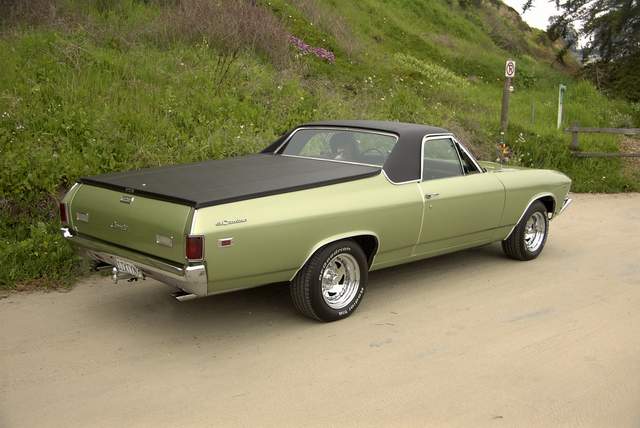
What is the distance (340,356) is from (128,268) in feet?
5.01

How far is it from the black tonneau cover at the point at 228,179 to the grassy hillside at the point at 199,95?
1.44 metres

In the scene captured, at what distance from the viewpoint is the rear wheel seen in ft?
22.2

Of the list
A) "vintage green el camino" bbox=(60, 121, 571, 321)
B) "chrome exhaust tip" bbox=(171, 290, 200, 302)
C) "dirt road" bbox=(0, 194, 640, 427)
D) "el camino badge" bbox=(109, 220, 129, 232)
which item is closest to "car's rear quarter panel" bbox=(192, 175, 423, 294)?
"vintage green el camino" bbox=(60, 121, 571, 321)

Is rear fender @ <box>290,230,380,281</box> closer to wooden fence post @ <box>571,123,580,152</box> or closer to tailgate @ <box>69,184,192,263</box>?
tailgate @ <box>69,184,192,263</box>

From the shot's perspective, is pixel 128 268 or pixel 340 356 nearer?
pixel 340 356

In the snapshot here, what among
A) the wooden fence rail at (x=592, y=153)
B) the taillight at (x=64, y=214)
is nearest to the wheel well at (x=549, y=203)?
the taillight at (x=64, y=214)

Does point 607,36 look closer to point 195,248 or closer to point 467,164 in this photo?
point 467,164

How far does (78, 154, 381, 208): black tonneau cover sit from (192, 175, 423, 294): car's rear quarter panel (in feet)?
0.22

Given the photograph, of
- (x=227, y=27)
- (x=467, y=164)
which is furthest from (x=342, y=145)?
(x=227, y=27)

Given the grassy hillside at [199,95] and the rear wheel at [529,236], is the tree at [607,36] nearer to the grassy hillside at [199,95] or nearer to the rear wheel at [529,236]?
the grassy hillside at [199,95]

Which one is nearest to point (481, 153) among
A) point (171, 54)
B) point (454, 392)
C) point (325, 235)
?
point (171, 54)

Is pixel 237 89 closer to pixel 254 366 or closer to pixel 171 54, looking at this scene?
pixel 171 54

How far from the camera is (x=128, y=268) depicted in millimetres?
4625

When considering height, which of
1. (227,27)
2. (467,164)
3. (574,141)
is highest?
(227,27)
